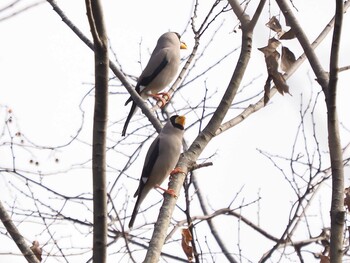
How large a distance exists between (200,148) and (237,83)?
410 mm

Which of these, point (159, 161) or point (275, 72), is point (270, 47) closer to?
point (275, 72)

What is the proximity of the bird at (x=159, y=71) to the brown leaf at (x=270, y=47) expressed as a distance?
11.2 ft

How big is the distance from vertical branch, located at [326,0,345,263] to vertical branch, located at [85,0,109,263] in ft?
2.84

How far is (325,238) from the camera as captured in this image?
4957 mm

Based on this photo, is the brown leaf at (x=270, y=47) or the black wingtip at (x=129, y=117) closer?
the brown leaf at (x=270, y=47)

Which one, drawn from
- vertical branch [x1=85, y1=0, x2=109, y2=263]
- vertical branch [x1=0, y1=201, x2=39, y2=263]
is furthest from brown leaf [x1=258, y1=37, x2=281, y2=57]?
vertical branch [x1=0, y1=201, x2=39, y2=263]

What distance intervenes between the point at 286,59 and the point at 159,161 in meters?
2.46

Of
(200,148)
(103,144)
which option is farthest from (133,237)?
(103,144)

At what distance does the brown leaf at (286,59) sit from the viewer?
9.86 ft

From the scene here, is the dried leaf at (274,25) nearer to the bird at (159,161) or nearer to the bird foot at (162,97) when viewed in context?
the bird at (159,161)

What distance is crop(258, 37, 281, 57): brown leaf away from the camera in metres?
2.95

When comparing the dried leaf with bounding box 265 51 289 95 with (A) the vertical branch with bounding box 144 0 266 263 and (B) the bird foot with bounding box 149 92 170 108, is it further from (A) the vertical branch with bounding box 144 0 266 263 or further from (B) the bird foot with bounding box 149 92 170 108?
(B) the bird foot with bounding box 149 92 170 108

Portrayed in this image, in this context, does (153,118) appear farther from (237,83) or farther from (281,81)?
(281,81)

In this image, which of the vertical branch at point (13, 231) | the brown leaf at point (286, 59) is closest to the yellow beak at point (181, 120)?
the brown leaf at point (286, 59)
